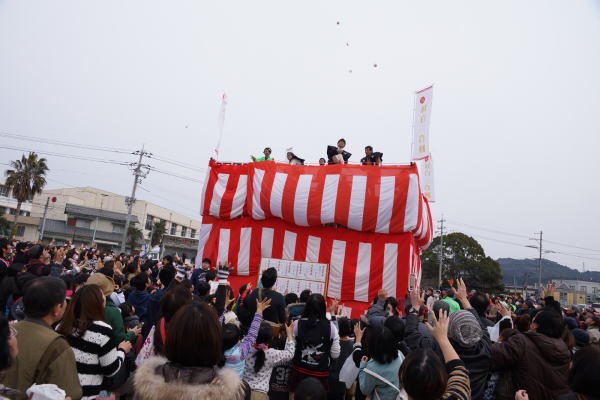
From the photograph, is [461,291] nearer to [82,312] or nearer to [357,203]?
[82,312]

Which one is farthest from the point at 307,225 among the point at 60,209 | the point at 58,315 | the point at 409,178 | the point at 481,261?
the point at 60,209

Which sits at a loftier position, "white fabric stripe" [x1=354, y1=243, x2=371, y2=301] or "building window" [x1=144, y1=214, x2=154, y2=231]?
"building window" [x1=144, y1=214, x2=154, y2=231]

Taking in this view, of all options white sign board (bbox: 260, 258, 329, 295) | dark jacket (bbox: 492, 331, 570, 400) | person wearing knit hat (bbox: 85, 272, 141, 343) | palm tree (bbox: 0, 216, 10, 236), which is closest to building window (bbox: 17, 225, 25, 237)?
palm tree (bbox: 0, 216, 10, 236)

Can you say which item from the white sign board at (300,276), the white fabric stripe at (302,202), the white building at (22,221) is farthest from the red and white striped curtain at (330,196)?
the white building at (22,221)

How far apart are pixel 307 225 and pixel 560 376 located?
28.3ft

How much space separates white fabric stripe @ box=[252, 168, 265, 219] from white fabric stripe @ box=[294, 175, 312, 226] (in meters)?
1.24

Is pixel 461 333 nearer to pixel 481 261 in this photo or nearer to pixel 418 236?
pixel 418 236

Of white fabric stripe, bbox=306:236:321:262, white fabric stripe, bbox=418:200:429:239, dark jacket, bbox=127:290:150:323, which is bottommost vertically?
dark jacket, bbox=127:290:150:323

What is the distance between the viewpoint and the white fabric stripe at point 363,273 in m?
10.6

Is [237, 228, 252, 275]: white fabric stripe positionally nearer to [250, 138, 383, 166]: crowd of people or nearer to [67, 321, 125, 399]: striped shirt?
[250, 138, 383, 166]: crowd of people

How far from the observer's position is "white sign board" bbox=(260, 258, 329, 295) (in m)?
10.8

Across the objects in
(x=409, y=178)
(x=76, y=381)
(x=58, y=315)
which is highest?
(x=409, y=178)

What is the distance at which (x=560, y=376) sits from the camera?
115 inches

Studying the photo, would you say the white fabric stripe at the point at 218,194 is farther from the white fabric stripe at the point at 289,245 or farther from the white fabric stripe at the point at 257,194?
the white fabric stripe at the point at 289,245
